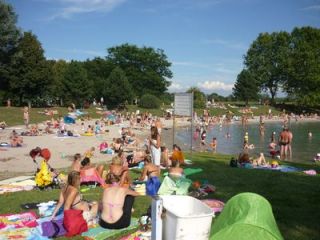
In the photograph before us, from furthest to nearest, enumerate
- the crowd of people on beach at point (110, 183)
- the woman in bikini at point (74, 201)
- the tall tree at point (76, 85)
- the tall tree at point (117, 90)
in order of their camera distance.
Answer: the tall tree at point (117, 90) → the tall tree at point (76, 85) → the woman in bikini at point (74, 201) → the crowd of people on beach at point (110, 183)

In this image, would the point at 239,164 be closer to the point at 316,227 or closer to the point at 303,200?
the point at 303,200

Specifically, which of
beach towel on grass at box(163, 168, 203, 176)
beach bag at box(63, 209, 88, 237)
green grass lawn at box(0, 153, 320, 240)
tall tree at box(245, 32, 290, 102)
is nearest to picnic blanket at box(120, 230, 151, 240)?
beach bag at box(63, 209, 88, 237)

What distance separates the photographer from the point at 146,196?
881cm

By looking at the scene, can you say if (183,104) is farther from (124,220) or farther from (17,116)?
(17,116)

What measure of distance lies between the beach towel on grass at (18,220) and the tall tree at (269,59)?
72.2m

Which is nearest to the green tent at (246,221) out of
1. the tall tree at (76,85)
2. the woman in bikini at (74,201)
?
the woman in bikini at (74,201)

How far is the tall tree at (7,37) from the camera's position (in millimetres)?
40438

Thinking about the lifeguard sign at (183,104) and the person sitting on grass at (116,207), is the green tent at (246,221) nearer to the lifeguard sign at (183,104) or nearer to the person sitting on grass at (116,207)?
the person sitting on grass at (116,207)

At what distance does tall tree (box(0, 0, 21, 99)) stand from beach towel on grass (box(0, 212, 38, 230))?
36.0m

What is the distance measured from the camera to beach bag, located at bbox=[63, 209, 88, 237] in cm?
655

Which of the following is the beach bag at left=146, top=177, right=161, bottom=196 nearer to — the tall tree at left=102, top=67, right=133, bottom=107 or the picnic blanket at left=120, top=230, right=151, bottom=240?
the picnic blanket at left=120, top=230, right=151, bottom=240

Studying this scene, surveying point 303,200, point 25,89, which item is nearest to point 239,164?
point 303,200

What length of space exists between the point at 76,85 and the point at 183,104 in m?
38.8

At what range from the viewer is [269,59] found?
78.9 m
